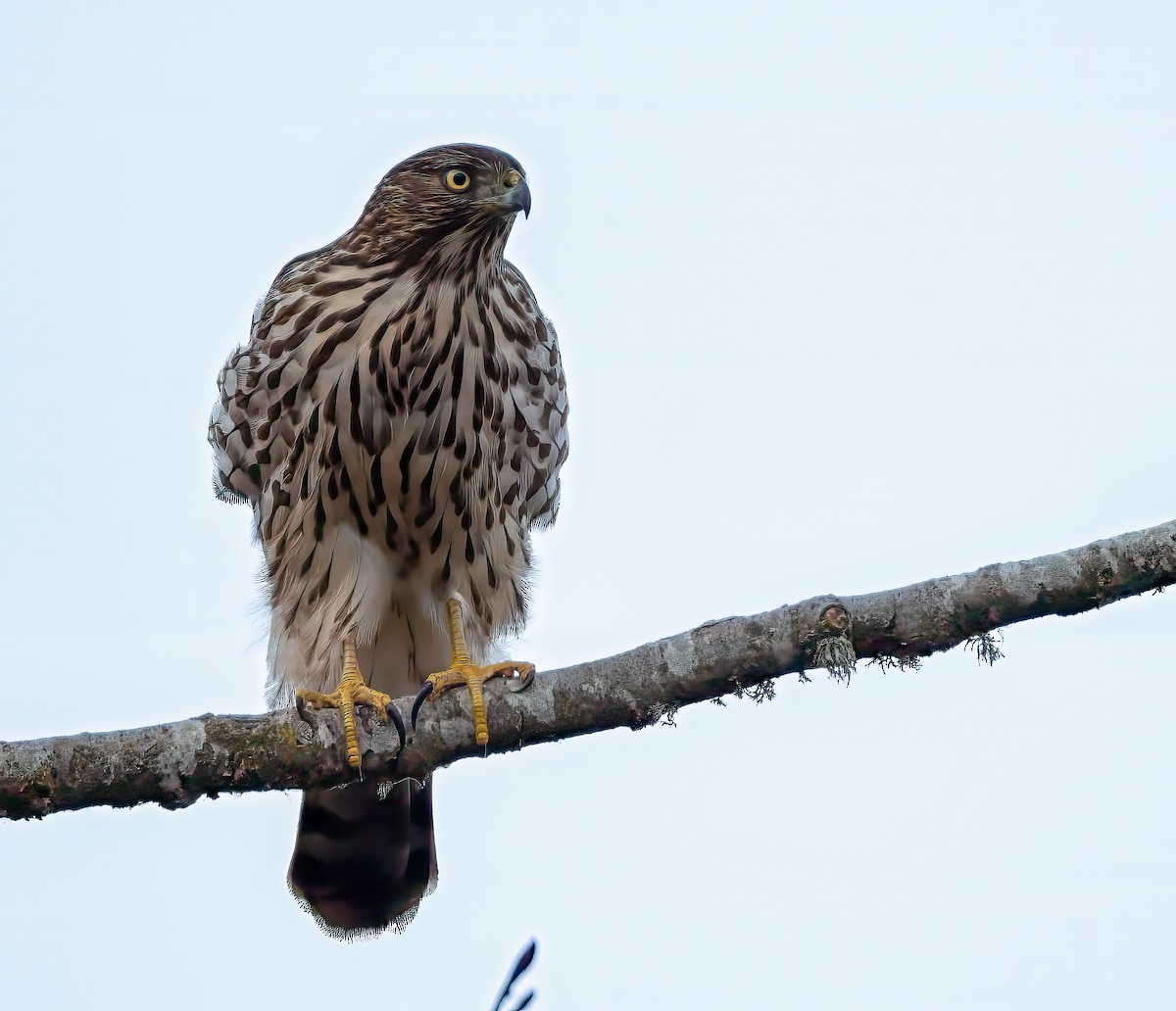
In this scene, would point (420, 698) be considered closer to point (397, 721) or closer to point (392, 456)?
point (397, 721)

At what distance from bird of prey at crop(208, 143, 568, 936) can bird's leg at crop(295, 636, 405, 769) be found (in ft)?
1.29

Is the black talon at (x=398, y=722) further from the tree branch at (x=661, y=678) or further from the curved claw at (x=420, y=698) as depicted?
the tree branch at (x=661, y=678)

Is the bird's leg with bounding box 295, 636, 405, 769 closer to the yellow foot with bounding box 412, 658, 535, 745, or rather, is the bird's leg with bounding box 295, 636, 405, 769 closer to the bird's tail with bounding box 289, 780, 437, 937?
the yellow foot with bounding box 412, 658, 535, 745

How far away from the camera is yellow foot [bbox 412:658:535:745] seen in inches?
160

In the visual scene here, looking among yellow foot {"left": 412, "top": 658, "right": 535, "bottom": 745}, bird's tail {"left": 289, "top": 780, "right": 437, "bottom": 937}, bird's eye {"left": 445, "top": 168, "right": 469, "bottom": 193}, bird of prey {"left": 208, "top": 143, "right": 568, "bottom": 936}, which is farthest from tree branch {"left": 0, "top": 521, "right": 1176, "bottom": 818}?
bird's eye {"left": 445, "top": 168, "right": 469, "bottom": 193}

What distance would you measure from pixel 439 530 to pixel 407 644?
0.51 metres

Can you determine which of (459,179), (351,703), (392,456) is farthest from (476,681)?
(459,179)

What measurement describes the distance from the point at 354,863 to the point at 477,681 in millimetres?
1275

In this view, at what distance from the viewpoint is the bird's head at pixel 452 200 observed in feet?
16.5

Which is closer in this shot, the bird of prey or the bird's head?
the bird of prey

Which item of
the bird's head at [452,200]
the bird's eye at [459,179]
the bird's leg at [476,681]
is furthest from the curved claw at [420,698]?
the bird's eye at [459,179]

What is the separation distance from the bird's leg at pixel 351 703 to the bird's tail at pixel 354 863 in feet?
2.51

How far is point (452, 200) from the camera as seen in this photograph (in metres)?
5.05

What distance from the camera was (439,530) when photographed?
5.05 meters
